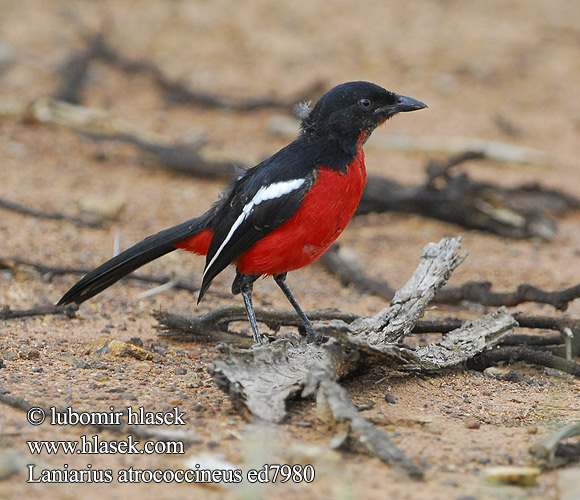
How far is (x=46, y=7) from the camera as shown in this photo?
11812 millimetres

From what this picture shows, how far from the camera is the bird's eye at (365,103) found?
431cm

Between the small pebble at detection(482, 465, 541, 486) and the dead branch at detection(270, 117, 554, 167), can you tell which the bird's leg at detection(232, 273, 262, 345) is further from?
the dead branch at detection(270, 117, 554, 167)

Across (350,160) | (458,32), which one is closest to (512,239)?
(350,160)

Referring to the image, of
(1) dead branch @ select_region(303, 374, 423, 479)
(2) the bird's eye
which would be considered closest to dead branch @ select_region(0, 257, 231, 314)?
(2) the bird's eye

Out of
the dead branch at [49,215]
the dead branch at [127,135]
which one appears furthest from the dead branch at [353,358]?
the dead branch at [127,135]

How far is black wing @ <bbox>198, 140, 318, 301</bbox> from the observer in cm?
399

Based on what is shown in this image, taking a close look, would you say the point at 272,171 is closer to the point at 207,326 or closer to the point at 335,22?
the point at 207,326

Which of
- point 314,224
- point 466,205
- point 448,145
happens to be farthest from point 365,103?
point 448,145

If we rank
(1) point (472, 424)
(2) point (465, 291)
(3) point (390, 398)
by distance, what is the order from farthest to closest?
(2) point (465, 291), (3) point (390, 398), (1) point (472, 424)

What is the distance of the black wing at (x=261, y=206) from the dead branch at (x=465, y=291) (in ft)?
5.08

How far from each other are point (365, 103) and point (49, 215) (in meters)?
3.25

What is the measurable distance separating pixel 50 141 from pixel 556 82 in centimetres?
734

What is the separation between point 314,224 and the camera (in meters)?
4.00

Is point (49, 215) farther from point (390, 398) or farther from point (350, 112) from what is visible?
point (390, 398)
